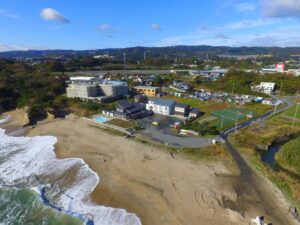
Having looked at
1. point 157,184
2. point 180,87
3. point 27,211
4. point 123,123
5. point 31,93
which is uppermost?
point 31,93

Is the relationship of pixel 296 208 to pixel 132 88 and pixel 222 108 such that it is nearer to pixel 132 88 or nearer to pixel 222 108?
pixel 222 108

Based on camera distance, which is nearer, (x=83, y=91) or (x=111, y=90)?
(x=83, y=91)

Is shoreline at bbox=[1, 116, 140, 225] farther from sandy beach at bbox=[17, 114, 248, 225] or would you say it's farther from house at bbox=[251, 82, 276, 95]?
house at bbox=[251, 82, 276, 95]

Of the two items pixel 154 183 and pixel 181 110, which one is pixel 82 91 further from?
pixel 154 183

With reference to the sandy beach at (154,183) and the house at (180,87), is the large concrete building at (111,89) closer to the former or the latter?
the house at (180,87)

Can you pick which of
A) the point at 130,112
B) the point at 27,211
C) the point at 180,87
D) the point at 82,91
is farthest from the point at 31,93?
the point at 27,211

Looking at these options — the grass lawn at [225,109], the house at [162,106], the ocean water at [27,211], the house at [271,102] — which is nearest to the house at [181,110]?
the house at [162,106]
